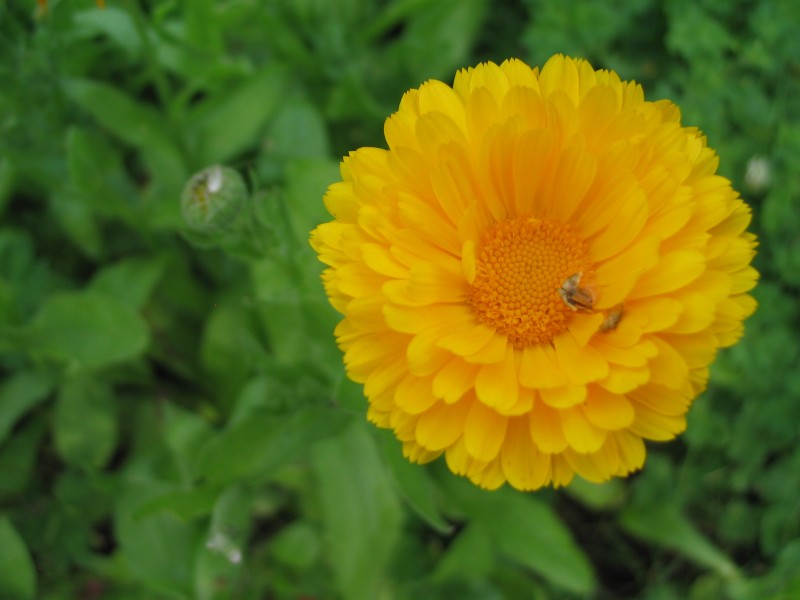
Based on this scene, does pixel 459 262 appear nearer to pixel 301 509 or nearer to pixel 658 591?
pixel 301 509

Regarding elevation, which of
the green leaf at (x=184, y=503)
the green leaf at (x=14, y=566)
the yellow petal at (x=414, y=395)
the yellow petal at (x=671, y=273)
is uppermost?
the yellow petal at (x=671, y=273)

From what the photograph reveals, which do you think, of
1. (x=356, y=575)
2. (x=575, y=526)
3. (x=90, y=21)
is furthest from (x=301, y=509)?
(x=90, y=21)

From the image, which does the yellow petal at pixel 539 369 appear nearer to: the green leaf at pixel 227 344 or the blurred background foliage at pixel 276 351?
the blurred background foliage at pixel 276 351

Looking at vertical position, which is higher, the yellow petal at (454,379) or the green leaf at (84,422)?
the yellow petal at (454,379)

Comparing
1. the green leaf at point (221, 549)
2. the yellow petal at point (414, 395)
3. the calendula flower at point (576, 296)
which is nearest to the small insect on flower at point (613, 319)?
the calendula flower at point (576, 296)

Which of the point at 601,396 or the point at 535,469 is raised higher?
the point at 601,396

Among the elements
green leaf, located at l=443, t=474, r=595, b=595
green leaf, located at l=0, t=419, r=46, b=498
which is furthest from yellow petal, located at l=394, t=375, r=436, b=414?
green leaf, located at l=0, t=419, r=46, b=498

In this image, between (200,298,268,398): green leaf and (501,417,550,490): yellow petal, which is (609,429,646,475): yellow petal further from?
(200,298,268,398): green leaf
